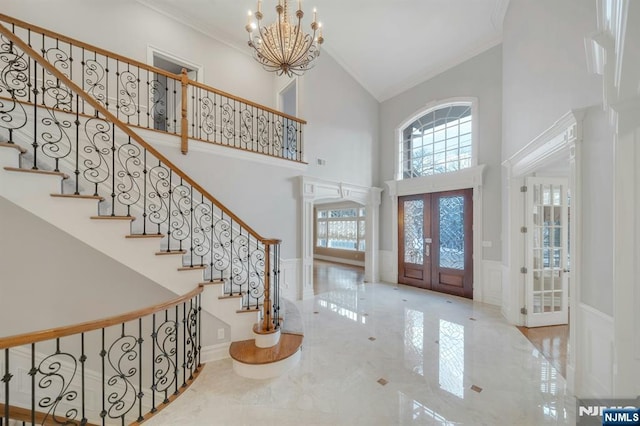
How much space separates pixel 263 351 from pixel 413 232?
495 centimetres

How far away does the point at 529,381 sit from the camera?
2627mm

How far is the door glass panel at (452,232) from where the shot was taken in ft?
18.6

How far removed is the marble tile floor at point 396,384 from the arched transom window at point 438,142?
356cm

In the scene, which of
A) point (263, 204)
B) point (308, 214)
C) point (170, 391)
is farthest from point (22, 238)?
point (308, 214)

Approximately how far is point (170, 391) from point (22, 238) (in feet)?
8.68

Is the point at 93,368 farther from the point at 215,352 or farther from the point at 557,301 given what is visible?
the point at 557,301

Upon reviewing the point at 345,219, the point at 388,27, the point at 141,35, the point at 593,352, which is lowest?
the point at 593,352

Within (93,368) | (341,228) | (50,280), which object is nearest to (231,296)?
(50,280)

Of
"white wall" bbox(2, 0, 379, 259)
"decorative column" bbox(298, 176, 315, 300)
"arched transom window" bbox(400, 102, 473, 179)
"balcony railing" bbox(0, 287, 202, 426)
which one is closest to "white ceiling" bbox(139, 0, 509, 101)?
"white wall" bbox(2, 0, 379, 259)

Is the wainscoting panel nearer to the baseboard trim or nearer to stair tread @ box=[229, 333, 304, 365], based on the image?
stair tread @ box=[229, 333, 304, 365]

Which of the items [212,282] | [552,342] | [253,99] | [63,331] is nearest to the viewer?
[63,331]

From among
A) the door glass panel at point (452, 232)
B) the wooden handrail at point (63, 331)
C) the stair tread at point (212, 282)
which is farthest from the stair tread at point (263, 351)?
the door glass panel at point (452, 232)

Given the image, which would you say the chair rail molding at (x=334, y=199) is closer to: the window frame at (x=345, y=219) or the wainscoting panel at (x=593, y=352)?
the window frame at (x=345, y=219)

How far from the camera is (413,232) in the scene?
21.7ft
